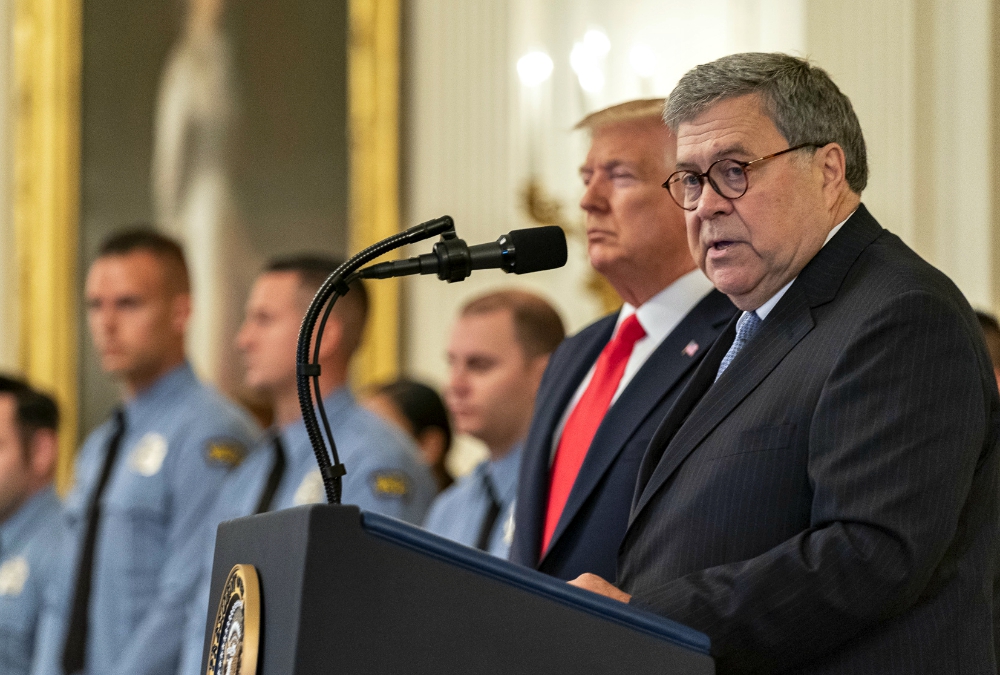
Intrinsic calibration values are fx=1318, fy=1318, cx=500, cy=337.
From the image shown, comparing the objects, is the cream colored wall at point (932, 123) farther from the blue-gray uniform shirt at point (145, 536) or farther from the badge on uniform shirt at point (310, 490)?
the blue-gray uniform shirt at point (145, 536)

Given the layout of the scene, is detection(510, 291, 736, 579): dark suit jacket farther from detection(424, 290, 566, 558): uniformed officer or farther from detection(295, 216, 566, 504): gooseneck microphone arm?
detection(424, 290, 566, 558): uniformed officer

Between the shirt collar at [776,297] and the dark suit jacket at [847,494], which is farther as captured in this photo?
the shirt collar at [776,297]

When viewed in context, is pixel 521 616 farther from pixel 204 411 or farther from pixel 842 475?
pixel 204 411

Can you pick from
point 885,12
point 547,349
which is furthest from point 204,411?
point 885,12

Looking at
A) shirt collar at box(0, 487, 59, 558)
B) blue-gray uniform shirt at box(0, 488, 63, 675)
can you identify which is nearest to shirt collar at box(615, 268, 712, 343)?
blue-gray uniform shirt at box(0, 488, 63, 675)

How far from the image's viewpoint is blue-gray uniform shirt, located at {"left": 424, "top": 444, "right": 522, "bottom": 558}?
3537 mm

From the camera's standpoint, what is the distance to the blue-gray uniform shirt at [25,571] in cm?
454

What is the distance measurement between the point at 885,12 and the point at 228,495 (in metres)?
2.67

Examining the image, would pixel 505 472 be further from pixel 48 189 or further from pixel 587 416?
pixel 48 189

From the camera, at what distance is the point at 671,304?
249 centimetres

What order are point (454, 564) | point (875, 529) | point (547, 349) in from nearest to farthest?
1. point (454, 564)
2. point (875, 529)
3. point (547, 349)

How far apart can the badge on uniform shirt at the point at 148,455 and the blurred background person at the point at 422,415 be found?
2.99ft

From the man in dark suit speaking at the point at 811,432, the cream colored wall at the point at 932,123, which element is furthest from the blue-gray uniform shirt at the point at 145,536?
the man in dark suit speaking at the point at 811,432

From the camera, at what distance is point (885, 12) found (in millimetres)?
4402
